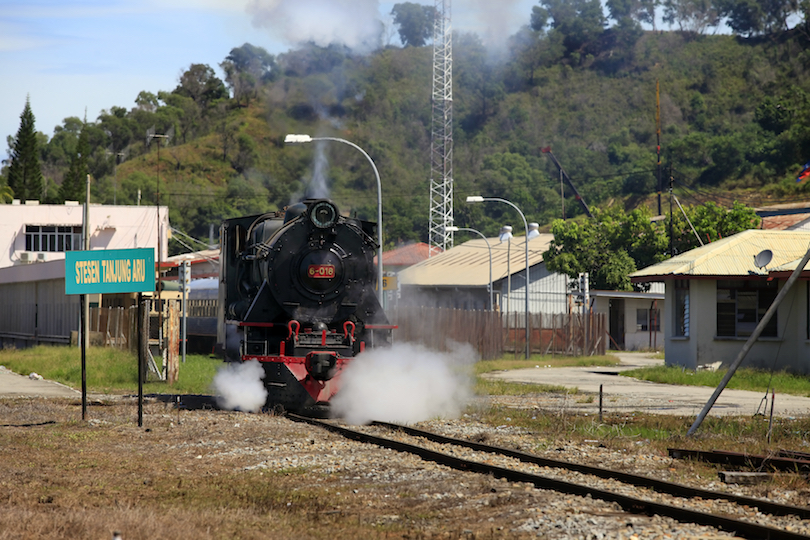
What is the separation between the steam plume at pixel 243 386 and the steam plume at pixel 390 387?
Answer: 143cm

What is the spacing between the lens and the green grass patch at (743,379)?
21922 mm

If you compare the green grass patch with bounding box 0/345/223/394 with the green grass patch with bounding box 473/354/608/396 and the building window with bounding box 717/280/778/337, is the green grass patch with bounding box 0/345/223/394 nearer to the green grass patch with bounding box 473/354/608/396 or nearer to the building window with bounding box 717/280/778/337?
the green grass patch with bounding box 473/354/608/396

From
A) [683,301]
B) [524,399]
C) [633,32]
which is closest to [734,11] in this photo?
[633,32]

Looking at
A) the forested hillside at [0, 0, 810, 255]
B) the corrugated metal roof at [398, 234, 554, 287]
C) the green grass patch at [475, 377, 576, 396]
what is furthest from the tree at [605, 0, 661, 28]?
the green grass patch at [475, 377, 576, 396]

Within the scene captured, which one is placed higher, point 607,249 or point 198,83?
point 198,83

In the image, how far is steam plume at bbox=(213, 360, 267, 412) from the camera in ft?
50.2

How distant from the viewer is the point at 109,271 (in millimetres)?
14883

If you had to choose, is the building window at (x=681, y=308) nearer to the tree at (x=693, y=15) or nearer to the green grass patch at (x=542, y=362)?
the green grass patch at (x=542, y=362)

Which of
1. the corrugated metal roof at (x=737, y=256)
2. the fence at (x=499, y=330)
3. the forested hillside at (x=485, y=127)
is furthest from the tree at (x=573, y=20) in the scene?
the corrugated metal roof at (x=737, y=256)

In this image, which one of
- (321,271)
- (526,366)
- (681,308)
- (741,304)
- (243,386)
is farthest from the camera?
(526,366)

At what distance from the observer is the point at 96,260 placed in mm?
14945

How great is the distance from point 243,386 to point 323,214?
338 centimetres

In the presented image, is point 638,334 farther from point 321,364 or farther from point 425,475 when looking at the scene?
point 425,475

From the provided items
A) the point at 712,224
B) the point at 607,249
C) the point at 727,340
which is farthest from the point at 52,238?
the point at 727,340
